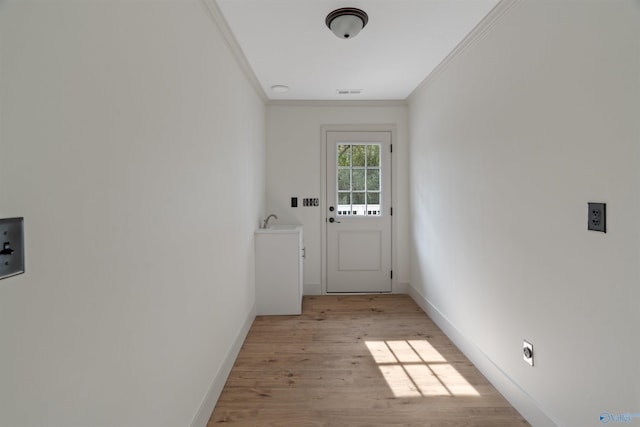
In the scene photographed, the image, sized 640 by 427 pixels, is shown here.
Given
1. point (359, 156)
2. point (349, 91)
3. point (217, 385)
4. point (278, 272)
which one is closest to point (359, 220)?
point (359, 156)

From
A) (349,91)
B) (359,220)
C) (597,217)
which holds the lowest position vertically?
(359,220)

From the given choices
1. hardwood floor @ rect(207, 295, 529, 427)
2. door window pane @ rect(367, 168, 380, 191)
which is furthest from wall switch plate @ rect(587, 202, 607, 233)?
door window pane @ rect(367, 168, 380, 191)

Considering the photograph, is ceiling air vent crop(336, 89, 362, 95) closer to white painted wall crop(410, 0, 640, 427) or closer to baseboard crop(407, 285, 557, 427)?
white painted wall crop(410, 0, 640, 427)

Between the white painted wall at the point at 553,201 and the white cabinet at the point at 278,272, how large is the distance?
1.62m

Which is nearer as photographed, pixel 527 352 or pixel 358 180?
pixel 527 352

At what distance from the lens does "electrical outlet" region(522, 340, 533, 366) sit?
5.84ft

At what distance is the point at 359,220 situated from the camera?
4199mm

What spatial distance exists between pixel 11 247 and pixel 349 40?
8.04ft

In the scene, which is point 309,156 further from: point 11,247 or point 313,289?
point 11,247

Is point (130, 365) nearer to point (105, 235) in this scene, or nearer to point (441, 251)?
point (105, 235)

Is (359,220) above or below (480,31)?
below

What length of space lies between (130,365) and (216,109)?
62.0 inches

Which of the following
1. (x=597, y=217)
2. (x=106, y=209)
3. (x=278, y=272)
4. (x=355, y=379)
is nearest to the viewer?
(x=106, y=209)

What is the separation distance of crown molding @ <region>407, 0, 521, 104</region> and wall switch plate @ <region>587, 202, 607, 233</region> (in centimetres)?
130
